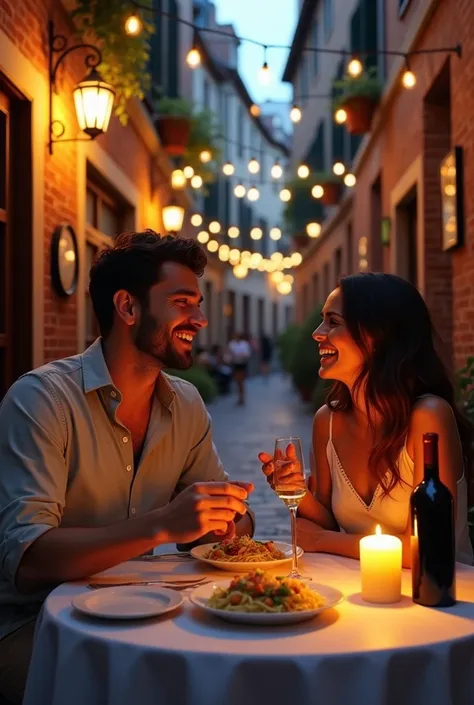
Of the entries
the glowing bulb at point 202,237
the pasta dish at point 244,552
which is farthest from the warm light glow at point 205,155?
the pasta dish at point 244,552

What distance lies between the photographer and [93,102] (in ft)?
19.8

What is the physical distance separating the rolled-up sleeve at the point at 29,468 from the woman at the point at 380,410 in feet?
2.46

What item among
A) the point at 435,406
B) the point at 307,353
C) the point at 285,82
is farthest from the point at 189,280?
the point at 285,82

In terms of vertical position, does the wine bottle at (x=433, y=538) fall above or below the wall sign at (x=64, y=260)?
below

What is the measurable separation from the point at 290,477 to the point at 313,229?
17.8m

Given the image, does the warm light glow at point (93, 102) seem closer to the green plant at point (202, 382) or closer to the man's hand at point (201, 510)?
the man's hand at point (201, 510)

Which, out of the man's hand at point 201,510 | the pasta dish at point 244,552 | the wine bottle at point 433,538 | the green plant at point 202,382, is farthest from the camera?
the green plant at point 202,382

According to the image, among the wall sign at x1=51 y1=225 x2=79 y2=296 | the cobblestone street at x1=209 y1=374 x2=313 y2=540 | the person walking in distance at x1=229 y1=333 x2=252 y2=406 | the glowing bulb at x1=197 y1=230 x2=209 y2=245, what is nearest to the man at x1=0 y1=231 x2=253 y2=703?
the cobblestone street at x1=209 y1=374 x2=313 y2=540

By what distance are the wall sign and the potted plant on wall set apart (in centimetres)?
540

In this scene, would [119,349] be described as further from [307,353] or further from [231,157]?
[231,157]

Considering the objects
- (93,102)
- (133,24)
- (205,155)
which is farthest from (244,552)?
(205,155)

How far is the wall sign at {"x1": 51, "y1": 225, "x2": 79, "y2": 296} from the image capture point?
231 inches

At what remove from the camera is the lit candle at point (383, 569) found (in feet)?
6.05

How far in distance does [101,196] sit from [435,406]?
21.1 ft
